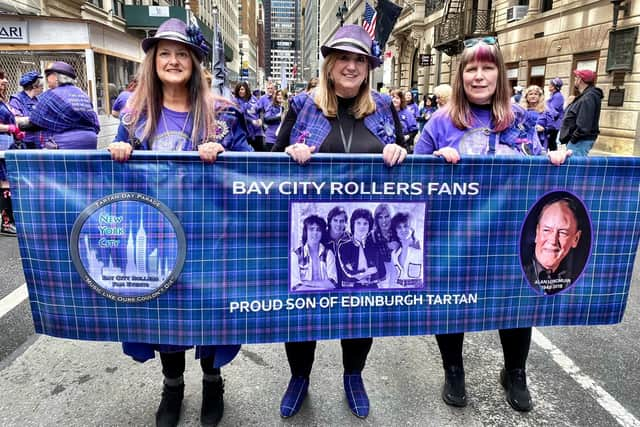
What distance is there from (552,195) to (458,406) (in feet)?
4.31

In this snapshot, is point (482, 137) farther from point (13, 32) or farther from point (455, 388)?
point (13, 32)

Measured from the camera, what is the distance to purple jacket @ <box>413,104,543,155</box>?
2.85 meters

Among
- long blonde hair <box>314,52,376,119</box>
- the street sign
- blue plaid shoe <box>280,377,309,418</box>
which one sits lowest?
blue plaid shoe <box>280,377,309,418</box>

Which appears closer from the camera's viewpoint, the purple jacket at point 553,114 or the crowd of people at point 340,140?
the crowd of people at point 340,140

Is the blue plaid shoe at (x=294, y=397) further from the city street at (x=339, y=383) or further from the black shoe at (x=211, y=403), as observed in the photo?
the black shoe at (x=211, y=403)

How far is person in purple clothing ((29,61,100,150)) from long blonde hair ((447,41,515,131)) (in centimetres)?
465

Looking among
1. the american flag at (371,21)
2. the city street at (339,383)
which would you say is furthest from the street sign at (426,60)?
the city street at (339,383)

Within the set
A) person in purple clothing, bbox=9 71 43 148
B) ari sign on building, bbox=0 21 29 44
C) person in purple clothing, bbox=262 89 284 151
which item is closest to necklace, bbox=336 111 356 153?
person in purple clothing, bbox=9 71 43 148

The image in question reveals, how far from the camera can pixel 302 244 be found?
2.49 metres

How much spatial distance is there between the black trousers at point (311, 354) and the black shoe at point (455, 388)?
0.53 meters

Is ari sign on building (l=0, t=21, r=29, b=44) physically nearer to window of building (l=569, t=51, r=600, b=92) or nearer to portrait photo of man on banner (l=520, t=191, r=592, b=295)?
window of building (l=569, t=51, r=600, b=92)

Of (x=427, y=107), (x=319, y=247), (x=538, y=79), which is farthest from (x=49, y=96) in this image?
(x=538, y=79)

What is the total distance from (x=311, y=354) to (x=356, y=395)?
0.34 meters

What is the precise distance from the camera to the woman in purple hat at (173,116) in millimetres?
2621
